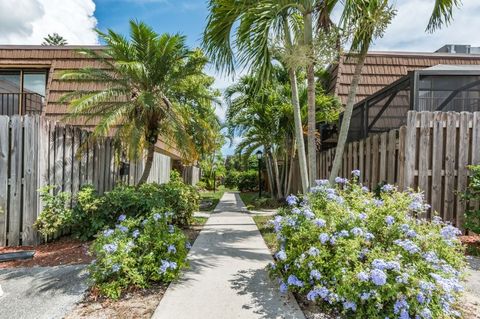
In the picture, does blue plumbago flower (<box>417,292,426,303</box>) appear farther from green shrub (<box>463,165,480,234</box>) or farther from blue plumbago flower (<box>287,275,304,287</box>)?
green shrub (<box>463,165,480,234</box>)

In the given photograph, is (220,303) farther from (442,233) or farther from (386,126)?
(386,126)

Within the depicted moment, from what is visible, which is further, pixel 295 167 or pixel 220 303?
pixel 295 167

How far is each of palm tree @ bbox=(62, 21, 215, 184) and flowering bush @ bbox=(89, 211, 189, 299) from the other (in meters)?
3.48

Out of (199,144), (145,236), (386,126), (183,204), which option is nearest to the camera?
(145,236)

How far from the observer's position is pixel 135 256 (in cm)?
362

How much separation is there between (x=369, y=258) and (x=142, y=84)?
21.0 ft

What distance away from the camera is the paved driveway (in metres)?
3.04

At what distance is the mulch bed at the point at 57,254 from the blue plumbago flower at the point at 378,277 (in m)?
3.94

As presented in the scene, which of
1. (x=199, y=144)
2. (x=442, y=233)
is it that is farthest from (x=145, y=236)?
(x=199, y=144)

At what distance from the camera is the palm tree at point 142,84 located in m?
7.06

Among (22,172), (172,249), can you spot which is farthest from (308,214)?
(22,172)

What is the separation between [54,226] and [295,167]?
9.77 m

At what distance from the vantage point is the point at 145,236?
148 inches

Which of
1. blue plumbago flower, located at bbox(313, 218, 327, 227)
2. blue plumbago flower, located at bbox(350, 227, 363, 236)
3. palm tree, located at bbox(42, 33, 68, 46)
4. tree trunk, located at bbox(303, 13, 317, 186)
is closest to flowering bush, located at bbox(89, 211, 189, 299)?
blue plumbago flower, located at bbox(313, 218, 327, 227)
